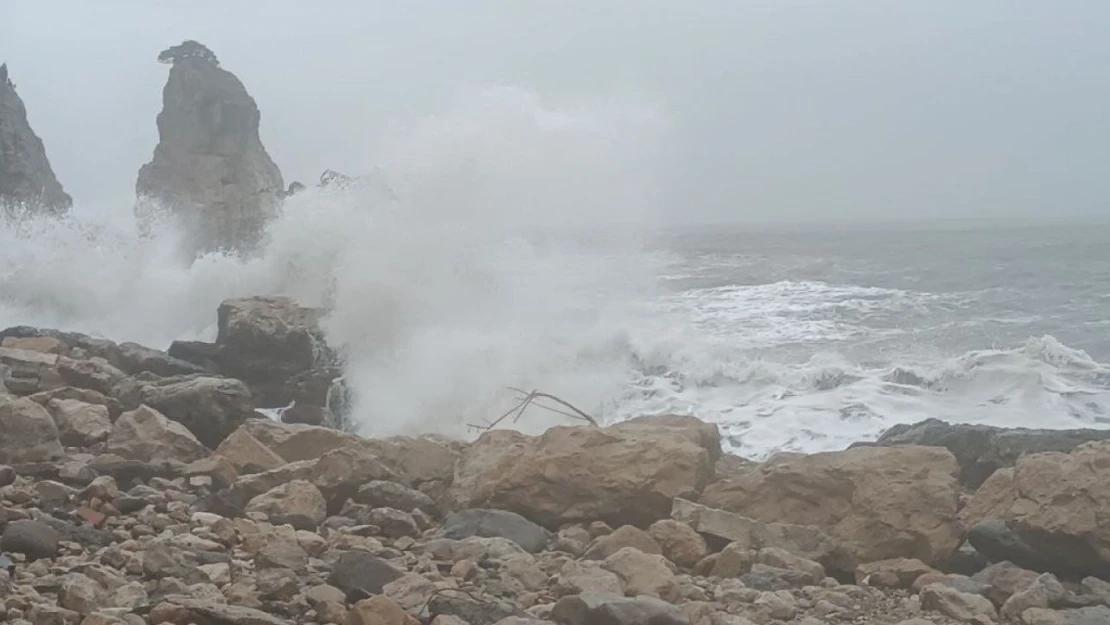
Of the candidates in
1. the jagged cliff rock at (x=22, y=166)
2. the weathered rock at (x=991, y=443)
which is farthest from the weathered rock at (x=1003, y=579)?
the jagged cliff rock at (x=22, y=166)

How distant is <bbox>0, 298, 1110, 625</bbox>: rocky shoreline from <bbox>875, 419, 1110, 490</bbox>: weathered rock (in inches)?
0.6

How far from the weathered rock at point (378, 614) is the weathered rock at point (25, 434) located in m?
2.59

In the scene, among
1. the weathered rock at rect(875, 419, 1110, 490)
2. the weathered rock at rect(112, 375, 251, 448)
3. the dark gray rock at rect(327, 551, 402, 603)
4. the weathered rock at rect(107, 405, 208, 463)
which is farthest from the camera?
the weathered rock at rect(112, 375, 251, 448)

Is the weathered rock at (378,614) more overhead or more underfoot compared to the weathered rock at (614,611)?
more overhead

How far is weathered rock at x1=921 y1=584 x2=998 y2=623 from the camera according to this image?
347cm

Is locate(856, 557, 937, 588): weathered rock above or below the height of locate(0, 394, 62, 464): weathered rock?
below

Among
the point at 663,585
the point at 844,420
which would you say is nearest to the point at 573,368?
the point at 844,420

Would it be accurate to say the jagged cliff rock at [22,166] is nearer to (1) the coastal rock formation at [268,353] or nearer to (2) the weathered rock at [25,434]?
(1) the coastal rock formation at [268,353]

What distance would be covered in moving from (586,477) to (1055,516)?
1.91 metres

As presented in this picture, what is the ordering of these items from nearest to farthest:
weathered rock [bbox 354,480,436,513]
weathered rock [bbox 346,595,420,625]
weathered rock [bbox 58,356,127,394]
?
weathered rock [bbox 346,595,420,625] → weathered rock [bbox 354,480,436,513] → weathered rock [bbox 58,356,127,394]

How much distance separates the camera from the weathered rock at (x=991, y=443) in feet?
18.8

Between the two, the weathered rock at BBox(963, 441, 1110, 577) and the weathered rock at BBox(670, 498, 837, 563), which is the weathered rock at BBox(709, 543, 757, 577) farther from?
the weathered rock at BBox(963, 441, 1110, 577)

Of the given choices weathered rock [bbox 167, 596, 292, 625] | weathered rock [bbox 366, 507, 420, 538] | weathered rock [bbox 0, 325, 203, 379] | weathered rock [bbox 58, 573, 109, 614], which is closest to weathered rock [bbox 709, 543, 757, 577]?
weathered rock [bbox 366, 507, 420, 538]

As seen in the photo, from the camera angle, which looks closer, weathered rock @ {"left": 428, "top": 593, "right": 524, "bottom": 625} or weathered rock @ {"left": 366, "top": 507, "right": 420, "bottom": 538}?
weathered rock @ {"left": 428, "top": 593, "right": 524, "bottom": 625}
